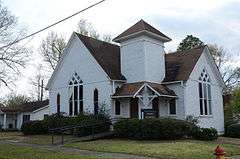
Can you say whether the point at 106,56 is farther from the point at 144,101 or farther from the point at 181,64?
the point at 181,64

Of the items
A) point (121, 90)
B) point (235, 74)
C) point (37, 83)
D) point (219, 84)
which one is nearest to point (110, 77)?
point (121, 90)

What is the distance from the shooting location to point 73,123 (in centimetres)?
2847

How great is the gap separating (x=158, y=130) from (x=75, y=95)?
35.4 ft

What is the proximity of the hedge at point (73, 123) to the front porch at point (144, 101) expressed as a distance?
68.0 inches

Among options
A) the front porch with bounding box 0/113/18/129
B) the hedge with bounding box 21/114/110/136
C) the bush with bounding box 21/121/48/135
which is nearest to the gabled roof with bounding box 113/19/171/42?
the hedge with bounding box 21/114/110/136

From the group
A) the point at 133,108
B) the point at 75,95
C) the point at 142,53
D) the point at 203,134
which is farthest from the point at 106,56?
the point at 203,134

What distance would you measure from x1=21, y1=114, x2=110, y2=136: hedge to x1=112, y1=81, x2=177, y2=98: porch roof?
2.32m

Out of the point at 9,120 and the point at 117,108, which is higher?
the point at 117,108

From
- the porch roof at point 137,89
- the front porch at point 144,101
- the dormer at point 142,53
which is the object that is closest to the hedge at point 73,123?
the front porch at point 144,101

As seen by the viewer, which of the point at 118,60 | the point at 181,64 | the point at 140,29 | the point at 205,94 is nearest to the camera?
the point at 140,29

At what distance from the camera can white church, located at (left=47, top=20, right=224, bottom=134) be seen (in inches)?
1121

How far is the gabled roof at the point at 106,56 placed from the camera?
96.9 feet

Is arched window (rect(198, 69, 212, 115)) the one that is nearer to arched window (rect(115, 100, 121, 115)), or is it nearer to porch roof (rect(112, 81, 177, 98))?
porch roof (rect(112, 81, 177, 98))

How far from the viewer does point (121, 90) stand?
2875cm
